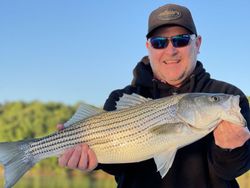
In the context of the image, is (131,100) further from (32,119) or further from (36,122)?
(32,119)

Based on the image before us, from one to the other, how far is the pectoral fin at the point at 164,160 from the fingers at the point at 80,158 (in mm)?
740

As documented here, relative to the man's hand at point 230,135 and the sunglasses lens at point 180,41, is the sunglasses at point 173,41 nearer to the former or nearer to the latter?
the sunglasses lens at point 180,41

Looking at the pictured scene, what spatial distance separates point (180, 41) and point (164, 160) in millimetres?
1494

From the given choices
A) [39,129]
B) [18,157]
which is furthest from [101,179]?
[18,157]

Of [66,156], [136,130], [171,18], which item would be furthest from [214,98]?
[66,156]

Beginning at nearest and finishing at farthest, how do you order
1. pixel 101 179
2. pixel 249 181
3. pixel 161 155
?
pixel 161 155 → pixel 249 181 → pixel 101 179

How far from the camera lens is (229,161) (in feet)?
18.9

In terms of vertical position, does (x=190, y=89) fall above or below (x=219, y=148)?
above

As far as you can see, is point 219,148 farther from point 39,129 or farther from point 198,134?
point 39,129

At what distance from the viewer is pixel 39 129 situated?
51375 mm

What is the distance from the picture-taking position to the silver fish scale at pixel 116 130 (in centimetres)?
595

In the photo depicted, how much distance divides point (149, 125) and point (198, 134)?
1.86 feet

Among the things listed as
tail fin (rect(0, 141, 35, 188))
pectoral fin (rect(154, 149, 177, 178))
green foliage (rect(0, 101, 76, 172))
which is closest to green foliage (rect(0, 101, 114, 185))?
green foliage (rect(0, 101, 76, 172))

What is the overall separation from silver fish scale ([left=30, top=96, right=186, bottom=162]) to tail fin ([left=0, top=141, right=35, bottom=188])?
0.79 feet
